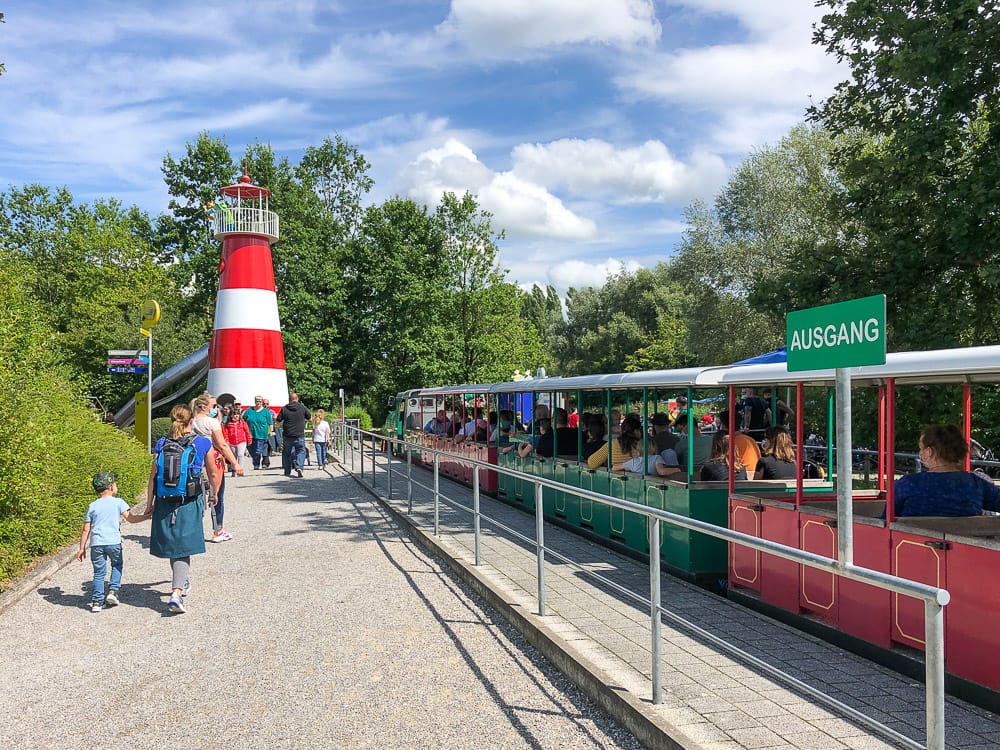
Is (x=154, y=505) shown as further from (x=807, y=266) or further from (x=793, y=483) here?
(x=807, y=266)

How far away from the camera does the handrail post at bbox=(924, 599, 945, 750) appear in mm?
2695

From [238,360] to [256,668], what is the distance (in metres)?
22.4

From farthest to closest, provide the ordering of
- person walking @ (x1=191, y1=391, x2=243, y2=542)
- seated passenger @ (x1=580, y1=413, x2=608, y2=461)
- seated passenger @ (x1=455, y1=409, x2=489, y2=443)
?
seated passenger @ (x1=455, y1=409, x2=489, y2=443)
seated passenger @ (x1=580, y1=413, x2=608, y2=461)
person walking @ (x1=191, y1=391, x2=243, y2=542)

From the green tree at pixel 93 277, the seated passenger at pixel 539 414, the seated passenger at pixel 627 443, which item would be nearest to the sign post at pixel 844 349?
the seated passenger at pixel 627 443

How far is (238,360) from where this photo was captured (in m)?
27.0

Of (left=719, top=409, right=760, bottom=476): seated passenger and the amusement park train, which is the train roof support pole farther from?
(left=719, top=409, right=760, bottom=476): seated passenger

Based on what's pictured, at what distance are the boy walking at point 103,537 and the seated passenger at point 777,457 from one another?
5.65 m

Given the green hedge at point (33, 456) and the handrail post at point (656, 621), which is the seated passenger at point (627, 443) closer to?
the handrail post at point (656, 621)

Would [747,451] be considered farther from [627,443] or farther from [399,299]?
[399,299]

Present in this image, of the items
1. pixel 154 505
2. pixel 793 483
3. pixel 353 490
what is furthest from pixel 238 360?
pixel 793 483

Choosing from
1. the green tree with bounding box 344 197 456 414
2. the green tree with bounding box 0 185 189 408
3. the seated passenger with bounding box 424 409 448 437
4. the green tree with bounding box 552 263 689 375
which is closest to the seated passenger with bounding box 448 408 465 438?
the seated passenger with bounding box 424 409 448 437

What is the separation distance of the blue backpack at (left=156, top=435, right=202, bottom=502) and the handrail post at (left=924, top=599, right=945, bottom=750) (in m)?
6.23

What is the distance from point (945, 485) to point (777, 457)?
259 centimetres

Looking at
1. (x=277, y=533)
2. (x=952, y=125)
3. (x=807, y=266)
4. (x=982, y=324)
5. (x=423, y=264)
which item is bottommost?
(x=277, y=533)
